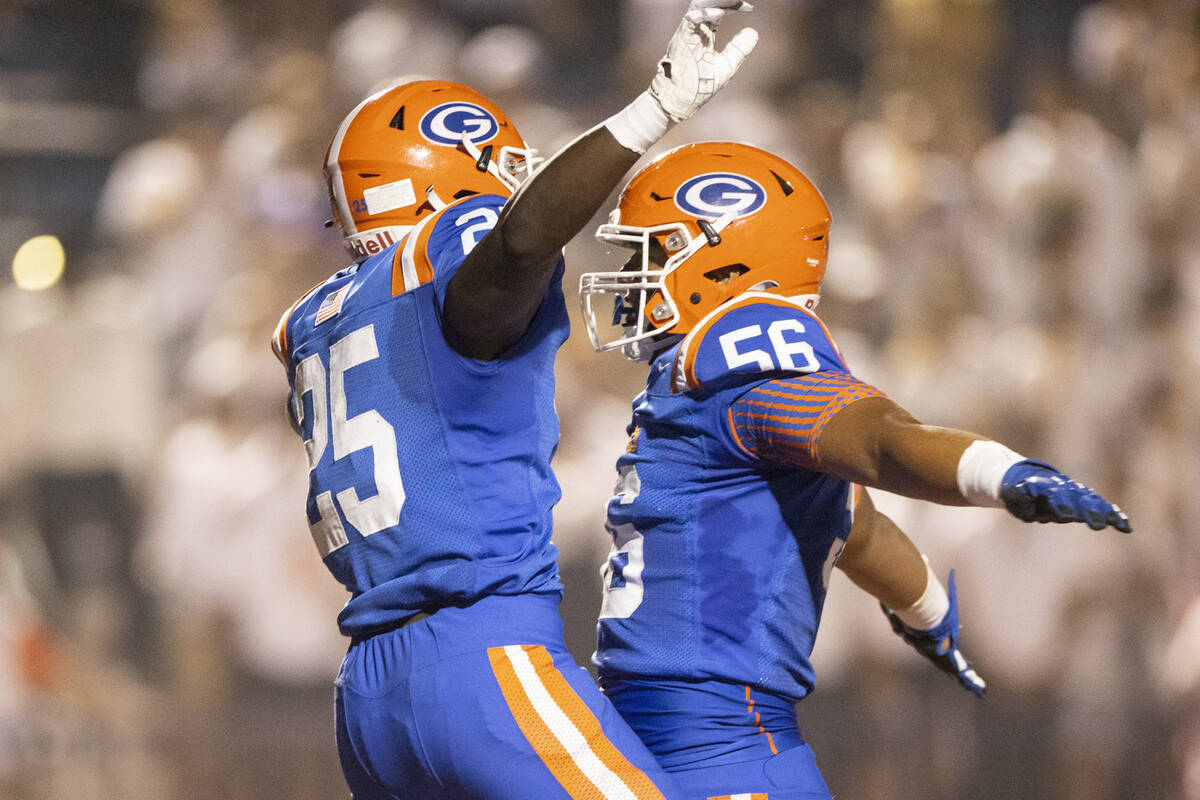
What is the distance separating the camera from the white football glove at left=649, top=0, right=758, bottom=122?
1752 mm

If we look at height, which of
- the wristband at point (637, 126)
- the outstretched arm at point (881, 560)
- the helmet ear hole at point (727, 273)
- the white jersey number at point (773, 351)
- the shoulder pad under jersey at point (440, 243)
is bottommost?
the outstretched arm at point (881, 560)

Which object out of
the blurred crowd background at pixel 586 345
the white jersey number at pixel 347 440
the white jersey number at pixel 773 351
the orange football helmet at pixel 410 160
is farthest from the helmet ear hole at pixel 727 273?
the blurred crowd background at pixel 586 345

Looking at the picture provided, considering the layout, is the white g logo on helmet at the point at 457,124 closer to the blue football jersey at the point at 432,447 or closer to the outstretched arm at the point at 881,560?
the blue football jersey at the point at 432,447

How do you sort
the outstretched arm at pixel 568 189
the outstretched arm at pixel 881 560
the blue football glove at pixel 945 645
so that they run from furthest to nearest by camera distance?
the blue football glove at pixel 945 645 < the outstretched arm at pixel 881 560 < the outstretched arm at pixel 568 189

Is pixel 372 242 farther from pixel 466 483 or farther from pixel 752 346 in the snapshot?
pixel 752 346

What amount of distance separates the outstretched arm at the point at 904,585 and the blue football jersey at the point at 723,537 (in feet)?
1.16

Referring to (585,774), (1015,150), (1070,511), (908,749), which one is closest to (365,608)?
(585,774)

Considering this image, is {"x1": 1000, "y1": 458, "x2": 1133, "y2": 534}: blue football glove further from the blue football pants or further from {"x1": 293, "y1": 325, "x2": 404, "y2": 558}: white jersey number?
{"x1": 293, "y1": 325, "x2": 404, "y2": 558}: white jersey number

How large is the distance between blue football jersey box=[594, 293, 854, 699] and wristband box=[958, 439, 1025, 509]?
1.23 feet

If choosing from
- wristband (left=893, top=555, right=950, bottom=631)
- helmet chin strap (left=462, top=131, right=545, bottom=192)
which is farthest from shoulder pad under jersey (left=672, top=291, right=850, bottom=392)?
wristband (left=893, top=555, right=950, bottom=631)

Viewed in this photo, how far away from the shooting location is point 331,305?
82.4 inches

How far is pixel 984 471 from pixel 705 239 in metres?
0.83

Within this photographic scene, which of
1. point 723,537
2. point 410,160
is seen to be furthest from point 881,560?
point 410,160

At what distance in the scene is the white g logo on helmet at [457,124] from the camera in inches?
87.9
